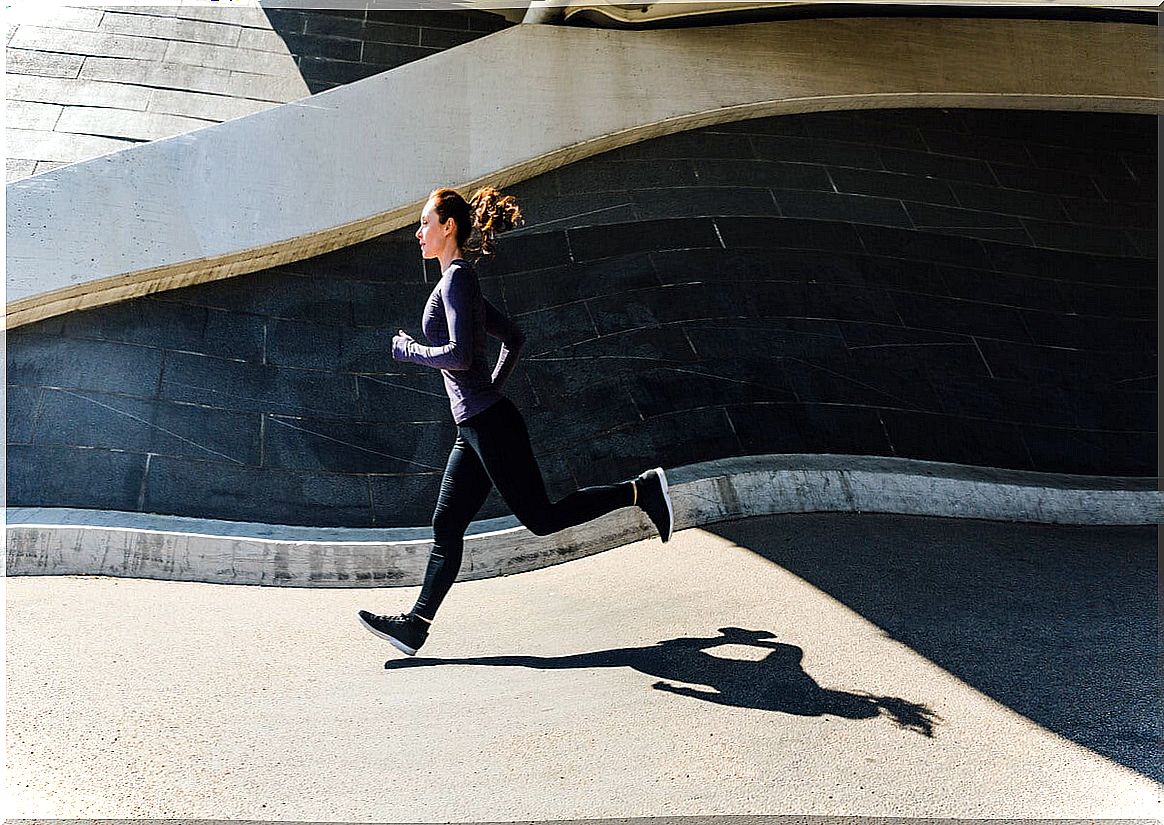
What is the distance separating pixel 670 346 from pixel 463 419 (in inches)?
155

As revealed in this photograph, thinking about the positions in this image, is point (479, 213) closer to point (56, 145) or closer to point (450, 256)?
point (450, 256)

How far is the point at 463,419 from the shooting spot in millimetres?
4898

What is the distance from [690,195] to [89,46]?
692 centimetres

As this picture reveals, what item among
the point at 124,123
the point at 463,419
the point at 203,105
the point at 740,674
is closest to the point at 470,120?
the point at 203,105

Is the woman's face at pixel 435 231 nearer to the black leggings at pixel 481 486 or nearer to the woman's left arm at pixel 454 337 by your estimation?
the woman's left arm at pixel 454 337

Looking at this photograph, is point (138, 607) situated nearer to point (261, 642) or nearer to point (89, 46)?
point (261, 642)

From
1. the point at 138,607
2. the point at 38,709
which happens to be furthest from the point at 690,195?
the point at 38,709

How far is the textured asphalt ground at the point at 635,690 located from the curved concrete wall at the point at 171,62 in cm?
622

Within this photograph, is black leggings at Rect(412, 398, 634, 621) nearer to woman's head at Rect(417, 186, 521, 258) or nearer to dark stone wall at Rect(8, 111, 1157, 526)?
woman's head at Rect(417, 186, 521, 258)

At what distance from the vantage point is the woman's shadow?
418 centimetres

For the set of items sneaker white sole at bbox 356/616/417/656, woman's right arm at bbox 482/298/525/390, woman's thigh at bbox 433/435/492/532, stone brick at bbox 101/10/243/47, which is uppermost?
stone brick at bbox 101/10/243/47

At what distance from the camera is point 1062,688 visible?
431cm

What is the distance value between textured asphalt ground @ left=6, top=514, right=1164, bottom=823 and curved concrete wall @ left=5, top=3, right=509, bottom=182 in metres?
6.22

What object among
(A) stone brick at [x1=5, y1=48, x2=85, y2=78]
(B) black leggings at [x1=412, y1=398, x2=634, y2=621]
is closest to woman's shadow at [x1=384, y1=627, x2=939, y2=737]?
(B) black leggings at [x1=412, y1=398, x2=634, y2=621]
